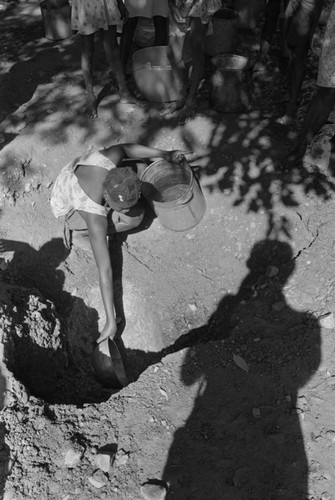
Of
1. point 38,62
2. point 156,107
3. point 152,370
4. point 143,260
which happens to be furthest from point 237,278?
point 38,62

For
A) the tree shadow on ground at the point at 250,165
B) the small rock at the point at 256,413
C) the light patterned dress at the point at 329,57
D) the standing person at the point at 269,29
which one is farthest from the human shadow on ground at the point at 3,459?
the standing person at the point at 269,29

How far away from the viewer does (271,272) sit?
368cm

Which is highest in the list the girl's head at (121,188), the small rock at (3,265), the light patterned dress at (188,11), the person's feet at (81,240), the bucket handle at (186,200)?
the light patterned dress at (188,11)

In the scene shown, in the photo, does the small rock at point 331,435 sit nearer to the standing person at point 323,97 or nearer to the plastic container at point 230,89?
the standing person at point 323,97

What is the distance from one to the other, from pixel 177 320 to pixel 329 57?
2.26 m

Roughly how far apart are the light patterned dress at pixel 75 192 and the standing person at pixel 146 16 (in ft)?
6.95

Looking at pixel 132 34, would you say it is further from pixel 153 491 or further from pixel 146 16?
pixel 153 491

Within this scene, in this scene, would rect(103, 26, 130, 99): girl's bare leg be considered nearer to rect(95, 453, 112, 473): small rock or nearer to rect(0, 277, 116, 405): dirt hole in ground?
rect(0, 277, 116, 405): dirt hole in ground

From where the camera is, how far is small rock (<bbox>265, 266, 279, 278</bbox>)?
3.67 m

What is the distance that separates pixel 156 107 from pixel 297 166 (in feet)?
5.11

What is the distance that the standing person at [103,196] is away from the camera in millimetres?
3043

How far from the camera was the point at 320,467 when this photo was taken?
8.57ft

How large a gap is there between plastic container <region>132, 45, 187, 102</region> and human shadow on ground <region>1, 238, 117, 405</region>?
5.76 ft

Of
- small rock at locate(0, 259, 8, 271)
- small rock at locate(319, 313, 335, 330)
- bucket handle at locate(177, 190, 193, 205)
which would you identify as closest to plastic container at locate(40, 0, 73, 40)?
small rock at locate(0, 259, 8, 271)
